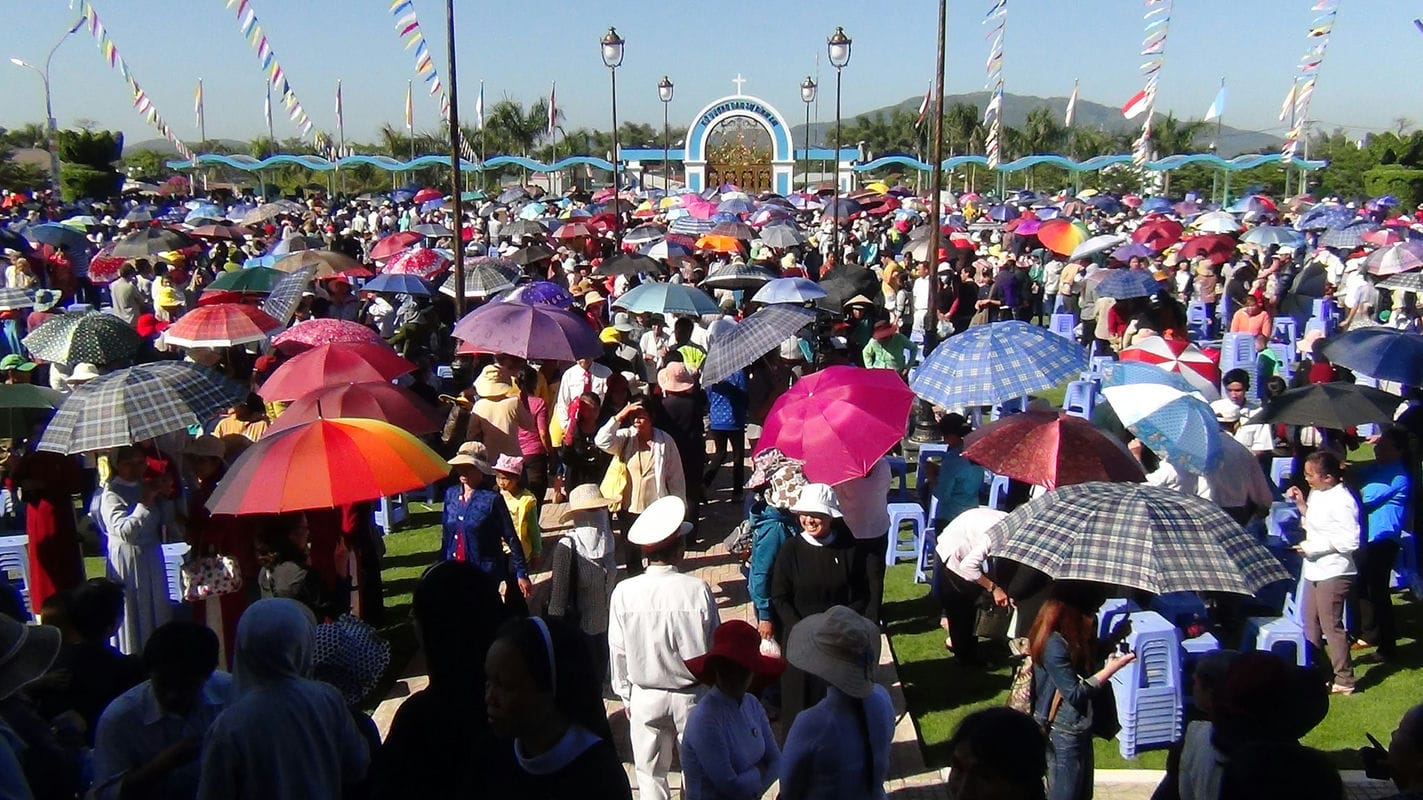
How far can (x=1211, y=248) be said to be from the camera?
17625mm

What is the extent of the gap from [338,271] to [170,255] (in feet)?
13.2

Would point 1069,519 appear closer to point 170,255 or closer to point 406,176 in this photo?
point 170,255

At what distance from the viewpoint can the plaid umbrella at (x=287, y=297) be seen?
36.2 feet

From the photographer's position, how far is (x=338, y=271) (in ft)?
46.0

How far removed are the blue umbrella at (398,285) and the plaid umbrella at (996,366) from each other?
670 centimetres

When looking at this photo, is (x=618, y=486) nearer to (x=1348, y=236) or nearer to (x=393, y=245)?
Result: (x=393, y=245)

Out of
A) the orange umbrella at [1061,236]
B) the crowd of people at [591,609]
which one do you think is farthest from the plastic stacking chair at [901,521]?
the orange umbrella at [1061,236]

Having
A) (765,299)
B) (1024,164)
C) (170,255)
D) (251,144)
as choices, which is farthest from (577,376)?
(251,144)

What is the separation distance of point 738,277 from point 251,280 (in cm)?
540

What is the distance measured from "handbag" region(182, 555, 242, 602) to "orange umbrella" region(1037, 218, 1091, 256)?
14254mm

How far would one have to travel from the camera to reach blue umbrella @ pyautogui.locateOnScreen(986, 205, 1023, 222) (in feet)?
103

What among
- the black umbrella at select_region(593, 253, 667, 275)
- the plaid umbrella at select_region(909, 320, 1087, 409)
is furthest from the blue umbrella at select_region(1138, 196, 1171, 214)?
the plaid umbrella at select_region(909, 320, 1087, 409)

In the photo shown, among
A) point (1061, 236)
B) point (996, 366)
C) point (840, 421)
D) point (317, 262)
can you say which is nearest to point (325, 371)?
point (840, 421)

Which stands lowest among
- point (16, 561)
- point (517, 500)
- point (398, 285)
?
point (16, 561)
